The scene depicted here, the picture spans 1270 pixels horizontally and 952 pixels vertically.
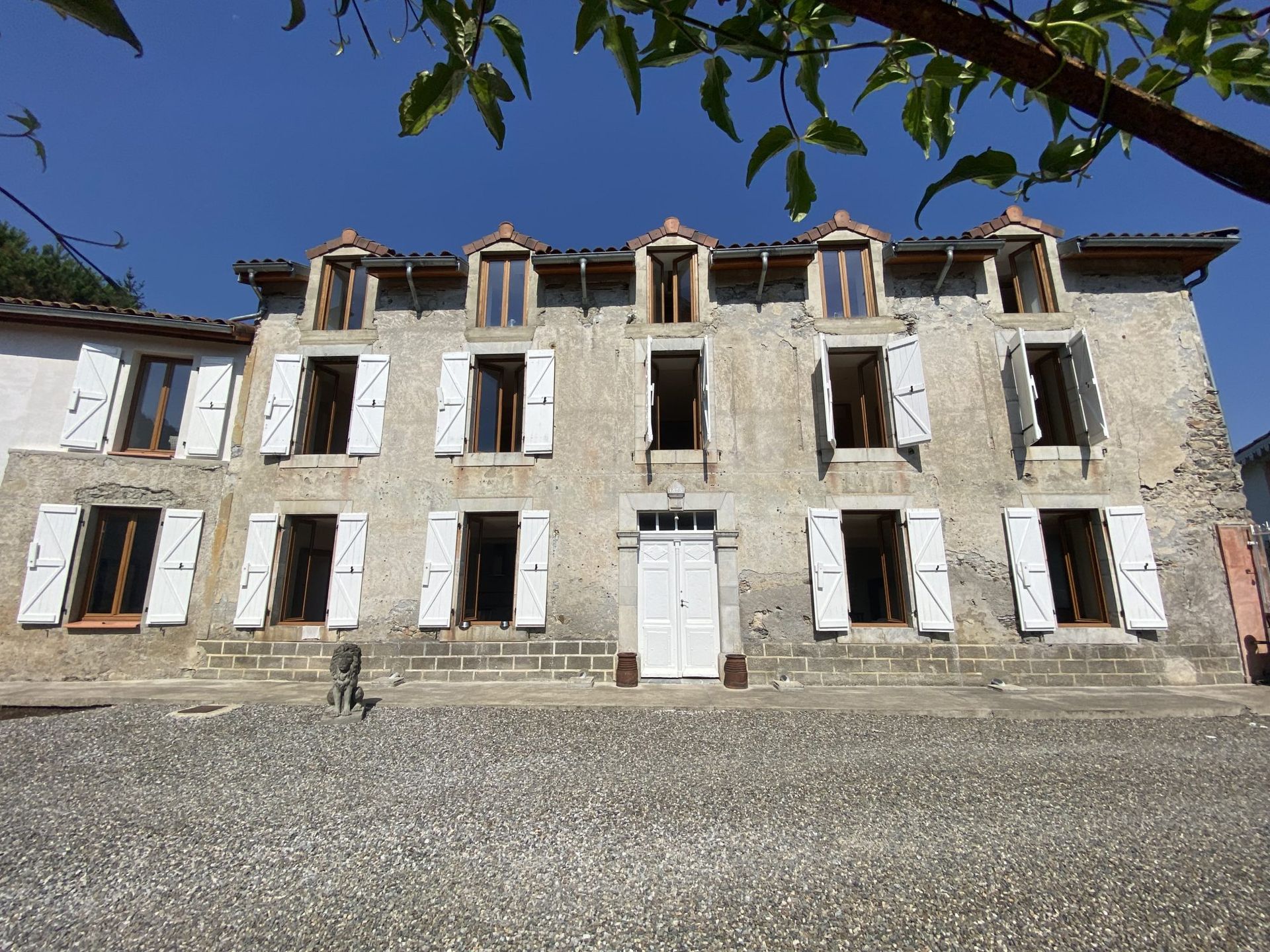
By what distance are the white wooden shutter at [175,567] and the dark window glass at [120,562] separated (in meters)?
0.42

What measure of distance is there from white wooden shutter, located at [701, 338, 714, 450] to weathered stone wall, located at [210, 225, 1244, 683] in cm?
24

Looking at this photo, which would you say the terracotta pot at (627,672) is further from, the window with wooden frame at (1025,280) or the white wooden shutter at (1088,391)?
the window with wooden frame at (1025,280)

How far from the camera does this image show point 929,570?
25.0 feet

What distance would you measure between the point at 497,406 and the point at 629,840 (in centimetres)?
713

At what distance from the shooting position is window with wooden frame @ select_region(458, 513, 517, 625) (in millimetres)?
8164

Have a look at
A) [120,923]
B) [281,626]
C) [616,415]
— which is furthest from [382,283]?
[120,923]

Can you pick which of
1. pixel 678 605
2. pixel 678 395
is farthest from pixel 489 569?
pixel 678 605

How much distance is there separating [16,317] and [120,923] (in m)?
9.94

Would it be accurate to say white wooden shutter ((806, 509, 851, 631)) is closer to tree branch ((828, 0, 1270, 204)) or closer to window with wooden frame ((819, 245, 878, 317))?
window with wooden frame ((819, 245, 878, 317))

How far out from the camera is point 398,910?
230cm

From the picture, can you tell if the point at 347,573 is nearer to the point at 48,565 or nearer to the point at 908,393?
the point at 48,565

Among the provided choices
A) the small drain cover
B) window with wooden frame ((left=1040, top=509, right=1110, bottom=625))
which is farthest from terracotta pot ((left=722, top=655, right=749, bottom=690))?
the small drain cover

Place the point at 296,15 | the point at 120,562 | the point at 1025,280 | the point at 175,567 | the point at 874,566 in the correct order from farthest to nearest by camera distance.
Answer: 1. the point at 874,566
2. the point at 1025,280
3. the point at 120,562
4. the point at 175,567
5. the point at 296,15

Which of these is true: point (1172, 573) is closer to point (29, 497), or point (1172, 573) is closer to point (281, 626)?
point (281, 626)
